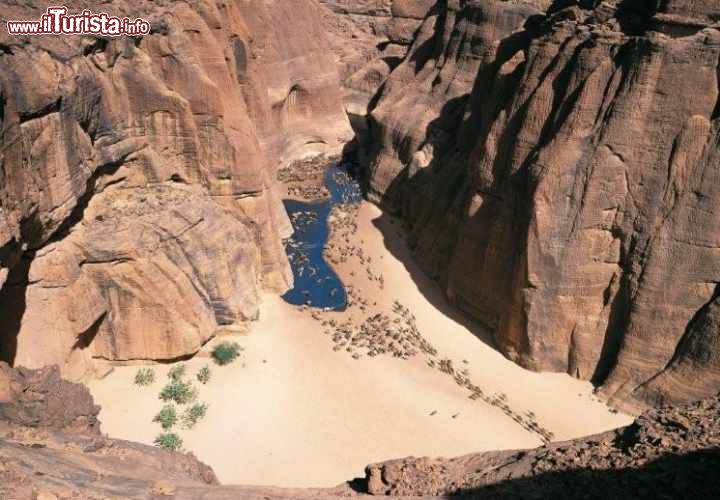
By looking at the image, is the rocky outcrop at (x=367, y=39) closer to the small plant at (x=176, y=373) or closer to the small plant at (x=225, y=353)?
the small plant at (x=225, y=353)

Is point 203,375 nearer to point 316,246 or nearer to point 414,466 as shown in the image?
point 414,466

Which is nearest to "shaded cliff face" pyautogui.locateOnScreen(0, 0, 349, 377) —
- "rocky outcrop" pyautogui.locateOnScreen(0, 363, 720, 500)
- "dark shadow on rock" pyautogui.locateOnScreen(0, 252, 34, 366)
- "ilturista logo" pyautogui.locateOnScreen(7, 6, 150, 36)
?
"dark shadow on rock" pyautogui.locateOnScreen(0, 252, 34, 366)

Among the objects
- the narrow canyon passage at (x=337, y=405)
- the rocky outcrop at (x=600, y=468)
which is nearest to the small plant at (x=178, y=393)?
the narrow canyon passage at (x=337, y=405)

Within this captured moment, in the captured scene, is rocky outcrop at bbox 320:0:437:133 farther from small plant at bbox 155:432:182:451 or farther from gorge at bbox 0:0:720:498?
small plant at bbox 155:432:182:451

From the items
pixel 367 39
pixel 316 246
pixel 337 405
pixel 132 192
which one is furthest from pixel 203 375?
pixel 367 39

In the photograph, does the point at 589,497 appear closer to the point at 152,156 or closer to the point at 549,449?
the point at 549,449

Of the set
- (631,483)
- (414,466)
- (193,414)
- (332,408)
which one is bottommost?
(332,408)

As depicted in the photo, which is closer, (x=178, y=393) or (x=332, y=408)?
(x=178, y=393)
